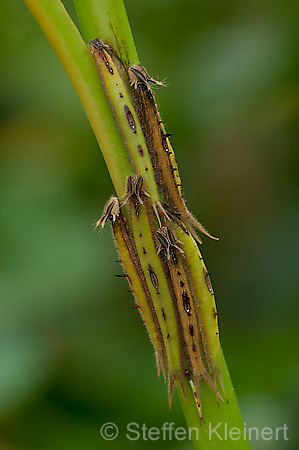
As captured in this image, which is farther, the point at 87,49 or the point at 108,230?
the point at 108,230

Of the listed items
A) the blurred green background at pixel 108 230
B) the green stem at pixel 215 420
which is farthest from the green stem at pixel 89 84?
the blurred green background at pixel 108 230

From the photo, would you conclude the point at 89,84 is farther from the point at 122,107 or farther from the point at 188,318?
the point at 188,318

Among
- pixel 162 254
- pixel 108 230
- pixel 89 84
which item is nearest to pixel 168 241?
pixel 162 254

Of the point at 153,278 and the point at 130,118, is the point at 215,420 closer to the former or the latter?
the point at 153,278

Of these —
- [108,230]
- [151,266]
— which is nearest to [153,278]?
[151,266]

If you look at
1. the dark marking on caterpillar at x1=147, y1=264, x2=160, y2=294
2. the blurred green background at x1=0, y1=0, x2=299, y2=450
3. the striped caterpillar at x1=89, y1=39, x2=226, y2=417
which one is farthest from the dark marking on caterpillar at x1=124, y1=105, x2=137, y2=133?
the blurred green background at x1=0, y1=0, x2=299, y2=450

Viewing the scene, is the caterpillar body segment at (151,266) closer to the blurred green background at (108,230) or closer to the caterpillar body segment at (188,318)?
the caterpillar body segment at (188,318)

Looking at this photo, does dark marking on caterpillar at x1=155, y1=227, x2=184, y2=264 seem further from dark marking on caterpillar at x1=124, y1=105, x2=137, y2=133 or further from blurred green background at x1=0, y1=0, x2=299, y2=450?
blurred green background at x1=0, y1=0, x2=299, y2=450

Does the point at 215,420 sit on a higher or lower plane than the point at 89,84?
lower

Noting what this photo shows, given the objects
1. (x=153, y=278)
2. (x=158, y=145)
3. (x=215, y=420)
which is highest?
(x=158, y=145)

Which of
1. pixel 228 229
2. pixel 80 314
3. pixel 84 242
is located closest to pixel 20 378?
pixel 80 314
